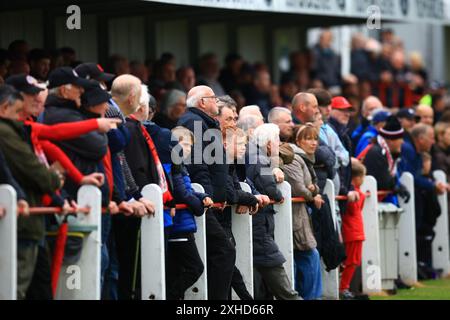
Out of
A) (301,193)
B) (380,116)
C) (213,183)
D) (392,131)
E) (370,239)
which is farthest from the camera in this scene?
(380,116)

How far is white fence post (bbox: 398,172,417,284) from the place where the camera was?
16391 mm

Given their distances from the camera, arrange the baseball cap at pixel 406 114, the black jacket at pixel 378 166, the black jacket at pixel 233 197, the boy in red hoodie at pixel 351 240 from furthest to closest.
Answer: the baseball cap at pixel 406 114, the black jacket at pixel 378 166, the boy in red hoodie at pixel 351 240, the black jacket at pixel 233 197

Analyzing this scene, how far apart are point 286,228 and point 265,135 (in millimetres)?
985

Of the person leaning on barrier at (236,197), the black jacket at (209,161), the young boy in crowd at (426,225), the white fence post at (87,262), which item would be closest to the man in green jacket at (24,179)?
the white fence post at (87,262)

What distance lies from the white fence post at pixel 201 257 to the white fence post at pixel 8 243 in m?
2.85

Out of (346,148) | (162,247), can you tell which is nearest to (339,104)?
(346,148)

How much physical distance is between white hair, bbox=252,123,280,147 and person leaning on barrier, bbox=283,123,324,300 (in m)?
0.54

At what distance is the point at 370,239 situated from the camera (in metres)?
15.3

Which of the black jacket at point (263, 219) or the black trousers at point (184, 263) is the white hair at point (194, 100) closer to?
the black jacket at point (263, 219)

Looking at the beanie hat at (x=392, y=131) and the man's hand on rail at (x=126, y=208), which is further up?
the beanie hat at (x=392, y=131)

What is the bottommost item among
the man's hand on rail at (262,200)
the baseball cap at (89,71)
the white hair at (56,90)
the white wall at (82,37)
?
the man's hand on rail at (262,200)

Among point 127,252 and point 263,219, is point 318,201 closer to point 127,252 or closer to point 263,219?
point 263,219

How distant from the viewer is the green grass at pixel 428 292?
48.9 ft

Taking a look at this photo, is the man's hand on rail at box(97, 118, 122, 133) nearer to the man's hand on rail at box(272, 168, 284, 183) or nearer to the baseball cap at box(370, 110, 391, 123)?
the man's hand on rail at box(272, 168, 284, 183)
